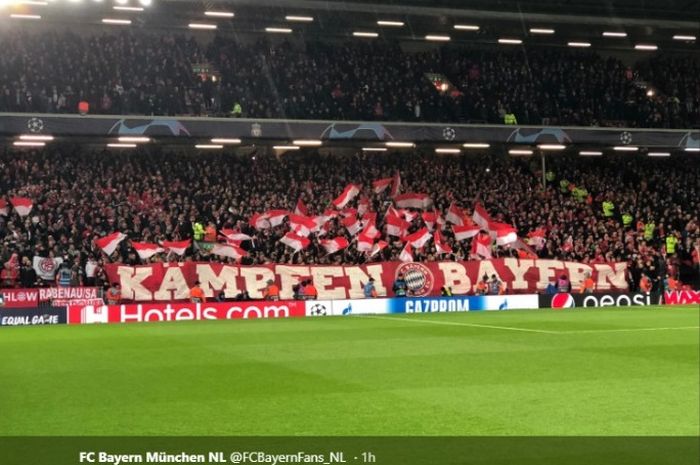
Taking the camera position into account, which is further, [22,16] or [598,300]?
[22,16]

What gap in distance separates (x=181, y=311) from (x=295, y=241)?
6.22m

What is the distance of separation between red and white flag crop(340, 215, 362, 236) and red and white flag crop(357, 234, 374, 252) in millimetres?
935

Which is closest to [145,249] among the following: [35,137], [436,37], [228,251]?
[228,251]

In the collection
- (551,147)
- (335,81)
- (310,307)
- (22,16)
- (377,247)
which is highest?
(22,16)

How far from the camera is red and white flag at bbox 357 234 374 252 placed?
3428 cm

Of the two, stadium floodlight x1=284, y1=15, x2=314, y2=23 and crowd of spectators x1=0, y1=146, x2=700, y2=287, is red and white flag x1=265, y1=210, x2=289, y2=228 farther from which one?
stadium floodlight x1=284, y1=15, x2=314, y2=23

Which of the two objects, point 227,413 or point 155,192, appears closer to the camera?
point 227,413

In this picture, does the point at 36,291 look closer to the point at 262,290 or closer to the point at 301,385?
the point at 262,290

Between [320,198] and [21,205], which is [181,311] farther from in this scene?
[320,198]

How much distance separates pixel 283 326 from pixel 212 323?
10.9 feet

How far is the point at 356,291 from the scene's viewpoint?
110ft

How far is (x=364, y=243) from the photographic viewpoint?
113ft

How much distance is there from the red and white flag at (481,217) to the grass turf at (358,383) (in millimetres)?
16910

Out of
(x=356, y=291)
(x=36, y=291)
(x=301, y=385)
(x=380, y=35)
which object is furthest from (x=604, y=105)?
(x=301, y=385)
